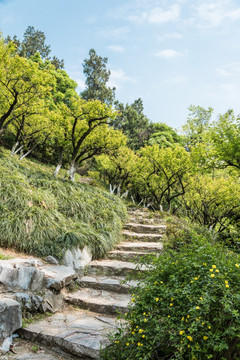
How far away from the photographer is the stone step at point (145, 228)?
25.9 feet

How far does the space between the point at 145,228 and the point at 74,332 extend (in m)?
5.09

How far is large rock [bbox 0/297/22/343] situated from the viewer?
3.14 meters

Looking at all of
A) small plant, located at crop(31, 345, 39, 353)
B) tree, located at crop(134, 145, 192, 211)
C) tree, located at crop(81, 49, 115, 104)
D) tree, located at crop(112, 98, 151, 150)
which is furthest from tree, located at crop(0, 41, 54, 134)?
tree, located at crop(81, 49, 115, 104)

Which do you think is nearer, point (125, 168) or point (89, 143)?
point (89, 143)

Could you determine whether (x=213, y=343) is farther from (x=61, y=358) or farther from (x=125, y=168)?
(x=125, y=168)

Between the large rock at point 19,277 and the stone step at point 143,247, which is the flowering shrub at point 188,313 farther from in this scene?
the stone step at point 143,247

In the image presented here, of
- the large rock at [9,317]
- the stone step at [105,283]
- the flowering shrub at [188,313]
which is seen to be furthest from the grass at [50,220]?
the flowering shrub at [188,313]

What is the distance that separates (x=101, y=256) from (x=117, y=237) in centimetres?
107

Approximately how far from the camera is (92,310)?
4.17m

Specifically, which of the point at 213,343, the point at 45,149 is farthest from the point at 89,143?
the point at 213,343

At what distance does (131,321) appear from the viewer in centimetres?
258

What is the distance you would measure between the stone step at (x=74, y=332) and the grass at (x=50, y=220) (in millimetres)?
1633

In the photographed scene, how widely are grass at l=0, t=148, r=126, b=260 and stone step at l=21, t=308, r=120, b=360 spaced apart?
163 centimetres

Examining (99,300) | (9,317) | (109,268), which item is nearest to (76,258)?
(109,268)
